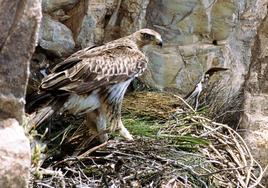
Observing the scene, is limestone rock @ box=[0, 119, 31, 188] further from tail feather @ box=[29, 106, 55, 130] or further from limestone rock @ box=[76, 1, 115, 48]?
limestone rock @ box=[76, 1, 115, 48]

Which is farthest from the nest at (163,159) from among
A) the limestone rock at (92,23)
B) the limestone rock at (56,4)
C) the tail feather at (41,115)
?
the limestone rock at (56,4)

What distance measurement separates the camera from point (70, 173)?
3.67 m

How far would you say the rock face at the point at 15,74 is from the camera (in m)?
2.07

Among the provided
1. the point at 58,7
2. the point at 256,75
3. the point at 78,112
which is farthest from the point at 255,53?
the point at 78,112

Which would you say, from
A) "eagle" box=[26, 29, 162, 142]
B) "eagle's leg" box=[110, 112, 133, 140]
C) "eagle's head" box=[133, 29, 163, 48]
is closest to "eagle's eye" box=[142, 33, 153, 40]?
"eagle's head" box=[133, 29, 163, 48]

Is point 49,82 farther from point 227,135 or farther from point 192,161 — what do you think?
point 227,135

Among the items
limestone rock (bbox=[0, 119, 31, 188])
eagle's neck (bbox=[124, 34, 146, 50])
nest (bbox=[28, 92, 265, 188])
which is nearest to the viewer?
limestone rock (bbox=[0, 119, 31, 188])

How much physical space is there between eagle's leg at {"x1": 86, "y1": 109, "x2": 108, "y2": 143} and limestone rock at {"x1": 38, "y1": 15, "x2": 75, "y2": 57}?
89 centimetres

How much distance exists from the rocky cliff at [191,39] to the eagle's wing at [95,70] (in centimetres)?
85

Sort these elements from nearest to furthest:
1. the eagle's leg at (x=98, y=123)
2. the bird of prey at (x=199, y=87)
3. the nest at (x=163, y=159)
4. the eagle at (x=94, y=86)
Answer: the nest at (x=163, y=159)
the eagle at (x=94, y=86)
the eagle's leg at (x=98, y=123)
the bird of prey at (x=199, y=87)

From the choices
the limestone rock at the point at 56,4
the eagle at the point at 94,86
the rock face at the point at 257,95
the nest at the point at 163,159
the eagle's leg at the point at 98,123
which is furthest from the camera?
the rock face at the point at 257,95

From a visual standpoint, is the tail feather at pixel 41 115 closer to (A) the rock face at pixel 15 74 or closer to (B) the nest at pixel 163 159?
(B) the nest at pixel 163 159

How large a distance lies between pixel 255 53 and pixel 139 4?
2.56 feet

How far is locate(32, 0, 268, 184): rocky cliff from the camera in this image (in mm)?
4996
